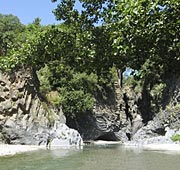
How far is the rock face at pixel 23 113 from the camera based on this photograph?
30141 millimetres

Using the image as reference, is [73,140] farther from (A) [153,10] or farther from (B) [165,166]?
(A) [153,10]

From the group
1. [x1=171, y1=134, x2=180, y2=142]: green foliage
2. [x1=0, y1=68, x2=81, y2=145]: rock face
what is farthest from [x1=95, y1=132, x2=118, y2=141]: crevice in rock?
[x1=171, y1=134, x2=180, y2=142]: green foliage

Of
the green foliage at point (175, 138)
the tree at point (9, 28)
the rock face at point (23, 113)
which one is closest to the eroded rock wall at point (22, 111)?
the rock face at point (23, 113)

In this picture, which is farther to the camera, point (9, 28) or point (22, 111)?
point (9, 28)

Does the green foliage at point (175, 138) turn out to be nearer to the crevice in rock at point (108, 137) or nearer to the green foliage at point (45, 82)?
the crevice in rock at point (108, 137)

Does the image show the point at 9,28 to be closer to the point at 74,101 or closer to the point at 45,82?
the point at 45,82

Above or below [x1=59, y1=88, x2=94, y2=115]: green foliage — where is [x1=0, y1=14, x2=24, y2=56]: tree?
above

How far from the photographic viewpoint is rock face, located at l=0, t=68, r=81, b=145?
30.1m

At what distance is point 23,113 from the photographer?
32000 mm

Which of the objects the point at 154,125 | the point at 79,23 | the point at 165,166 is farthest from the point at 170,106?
the point at 79,23

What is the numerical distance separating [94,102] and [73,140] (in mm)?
11546

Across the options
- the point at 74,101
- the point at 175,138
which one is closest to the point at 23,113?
the point at 74,101

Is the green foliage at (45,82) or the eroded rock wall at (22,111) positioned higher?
the green foliage at (45,82)

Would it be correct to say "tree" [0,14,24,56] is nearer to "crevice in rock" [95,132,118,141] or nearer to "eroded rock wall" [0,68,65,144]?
"eroded rock wall" [0,68,65,144]
